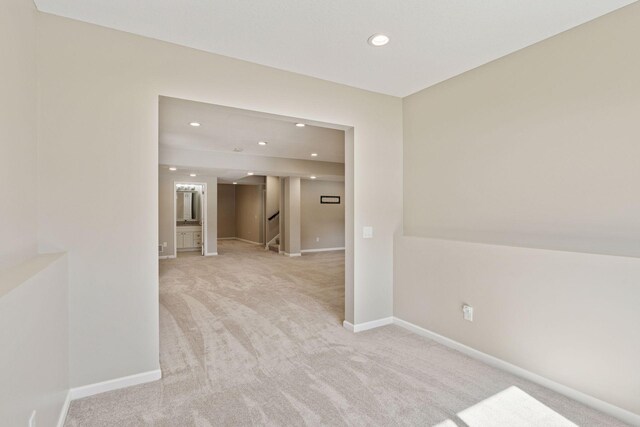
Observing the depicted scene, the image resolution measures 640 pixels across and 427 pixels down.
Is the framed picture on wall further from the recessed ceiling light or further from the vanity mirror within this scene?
the recessed ceiling light

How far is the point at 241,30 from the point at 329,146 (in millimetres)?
3966

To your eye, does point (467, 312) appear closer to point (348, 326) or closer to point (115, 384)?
point (348, 326)

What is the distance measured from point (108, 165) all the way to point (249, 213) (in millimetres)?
10502

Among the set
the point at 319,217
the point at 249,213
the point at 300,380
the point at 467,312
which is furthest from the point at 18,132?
the point at 249,213

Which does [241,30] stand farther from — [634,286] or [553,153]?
[634,286]

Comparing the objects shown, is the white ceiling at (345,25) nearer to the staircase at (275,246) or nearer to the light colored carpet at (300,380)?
the light colored carpet at (300,380)

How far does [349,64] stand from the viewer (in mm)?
2912

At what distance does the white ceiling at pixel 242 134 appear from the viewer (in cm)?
420

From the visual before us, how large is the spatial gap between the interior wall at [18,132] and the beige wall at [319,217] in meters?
8.02

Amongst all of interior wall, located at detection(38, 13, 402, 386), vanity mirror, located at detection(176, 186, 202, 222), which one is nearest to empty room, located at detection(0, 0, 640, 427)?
interior wall, located at detection(38, 13, 402, 386)

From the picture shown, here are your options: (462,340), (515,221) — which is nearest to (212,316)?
(462,340)

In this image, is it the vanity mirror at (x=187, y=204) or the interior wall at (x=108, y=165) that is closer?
the interior wall at (x=108, y=165)

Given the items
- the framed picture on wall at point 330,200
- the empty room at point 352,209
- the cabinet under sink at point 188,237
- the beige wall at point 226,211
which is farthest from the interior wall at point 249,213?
the empty room at point 352,209

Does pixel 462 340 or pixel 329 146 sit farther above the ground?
pixel 329 146
